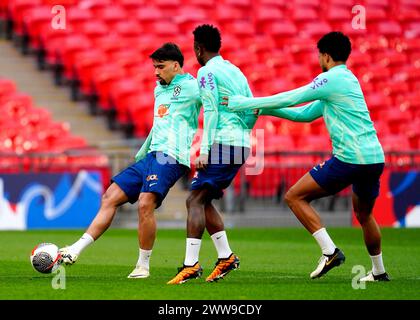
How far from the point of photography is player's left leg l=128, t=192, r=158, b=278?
412 inches

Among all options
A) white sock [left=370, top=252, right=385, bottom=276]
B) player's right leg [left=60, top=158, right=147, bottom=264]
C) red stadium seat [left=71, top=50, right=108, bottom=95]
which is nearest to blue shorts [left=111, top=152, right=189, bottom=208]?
player's right leg [left=60, top=158, right=147, bottom=264]

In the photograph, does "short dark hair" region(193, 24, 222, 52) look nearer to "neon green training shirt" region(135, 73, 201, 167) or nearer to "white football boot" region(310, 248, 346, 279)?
"neon green training shirt" region(135, 73, 201, 167)

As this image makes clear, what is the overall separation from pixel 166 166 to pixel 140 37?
15151 mm

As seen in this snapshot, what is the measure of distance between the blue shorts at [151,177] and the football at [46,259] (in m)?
0.90

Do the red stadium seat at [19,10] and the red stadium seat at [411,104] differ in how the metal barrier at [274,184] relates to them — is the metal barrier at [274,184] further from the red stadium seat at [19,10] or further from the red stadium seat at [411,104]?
the red stadium seat at [19,10]

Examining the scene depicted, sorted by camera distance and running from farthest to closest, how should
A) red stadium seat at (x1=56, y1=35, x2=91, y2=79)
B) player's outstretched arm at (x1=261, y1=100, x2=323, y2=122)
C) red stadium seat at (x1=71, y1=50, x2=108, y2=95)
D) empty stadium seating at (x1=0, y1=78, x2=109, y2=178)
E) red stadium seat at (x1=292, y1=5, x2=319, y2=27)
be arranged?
red stadium seat at (x1=292, y1=5, x2=319, y2=27) < red stadium seat at (x1=56, y1=35, x2=91, y2=79) < red stadium seat at (x1=71, y1=50, x2=108, y2=95) < empty stadium seating at (x1=0, y1=78, x2=109, y2=178) < player's outstretched arm at (x1=261, y1=100, x2=323, y2=122)

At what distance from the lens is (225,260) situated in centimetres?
1071

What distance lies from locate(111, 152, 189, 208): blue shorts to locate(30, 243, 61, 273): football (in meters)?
0.90

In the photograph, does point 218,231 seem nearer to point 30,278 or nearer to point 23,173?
point 30,278

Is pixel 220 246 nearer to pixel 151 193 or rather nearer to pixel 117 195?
pixel 151 193

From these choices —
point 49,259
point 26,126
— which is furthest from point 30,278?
point 26,126

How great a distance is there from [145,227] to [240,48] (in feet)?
53.2

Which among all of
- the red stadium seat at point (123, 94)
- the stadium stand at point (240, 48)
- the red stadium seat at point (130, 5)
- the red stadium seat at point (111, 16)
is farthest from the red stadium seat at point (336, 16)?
the red stadium seat at point (123, 94)

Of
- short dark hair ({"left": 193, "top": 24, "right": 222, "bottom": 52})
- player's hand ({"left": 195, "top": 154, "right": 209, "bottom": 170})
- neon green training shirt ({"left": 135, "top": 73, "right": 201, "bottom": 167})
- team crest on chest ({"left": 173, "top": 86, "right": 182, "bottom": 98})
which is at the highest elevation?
short dark hair ({"left": 193, "top": 24, "right": 222, "bottom": 52})
